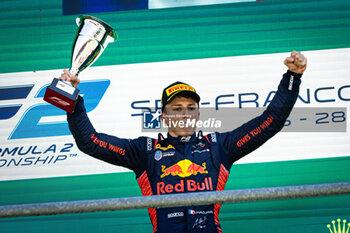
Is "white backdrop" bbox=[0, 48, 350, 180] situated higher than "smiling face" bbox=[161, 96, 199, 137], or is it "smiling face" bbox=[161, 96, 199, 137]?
"white backdrop" bbox=[0, 48, 350, 180]

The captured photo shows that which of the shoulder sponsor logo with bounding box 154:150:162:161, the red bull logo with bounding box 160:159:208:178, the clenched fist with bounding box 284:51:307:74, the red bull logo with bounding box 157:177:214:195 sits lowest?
the red bull logo with bounding box 157:177:214:195

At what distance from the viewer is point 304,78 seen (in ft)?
8.43

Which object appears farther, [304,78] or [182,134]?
[304,78]

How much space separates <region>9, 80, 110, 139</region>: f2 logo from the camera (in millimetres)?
2646

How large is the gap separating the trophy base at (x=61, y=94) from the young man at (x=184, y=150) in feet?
0.30

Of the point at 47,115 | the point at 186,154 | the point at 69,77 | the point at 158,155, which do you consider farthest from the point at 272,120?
the point at 47,115

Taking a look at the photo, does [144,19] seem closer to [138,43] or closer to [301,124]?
[138,43]

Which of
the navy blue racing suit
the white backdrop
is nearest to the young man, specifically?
the navy blue racing suit

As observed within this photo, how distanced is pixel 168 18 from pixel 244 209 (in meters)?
1.22

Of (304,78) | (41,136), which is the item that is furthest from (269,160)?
(41,136)

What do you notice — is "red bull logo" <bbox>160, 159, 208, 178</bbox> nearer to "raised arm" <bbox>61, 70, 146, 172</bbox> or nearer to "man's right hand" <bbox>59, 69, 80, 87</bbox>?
"raised arm" <bbox>61, 70, 146, 172</bbox>

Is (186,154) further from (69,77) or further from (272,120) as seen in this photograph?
(69,77)

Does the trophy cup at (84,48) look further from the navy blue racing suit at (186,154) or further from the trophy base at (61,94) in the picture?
the navy blue racing suit at (186,154)

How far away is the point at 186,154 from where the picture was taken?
1920 mm
